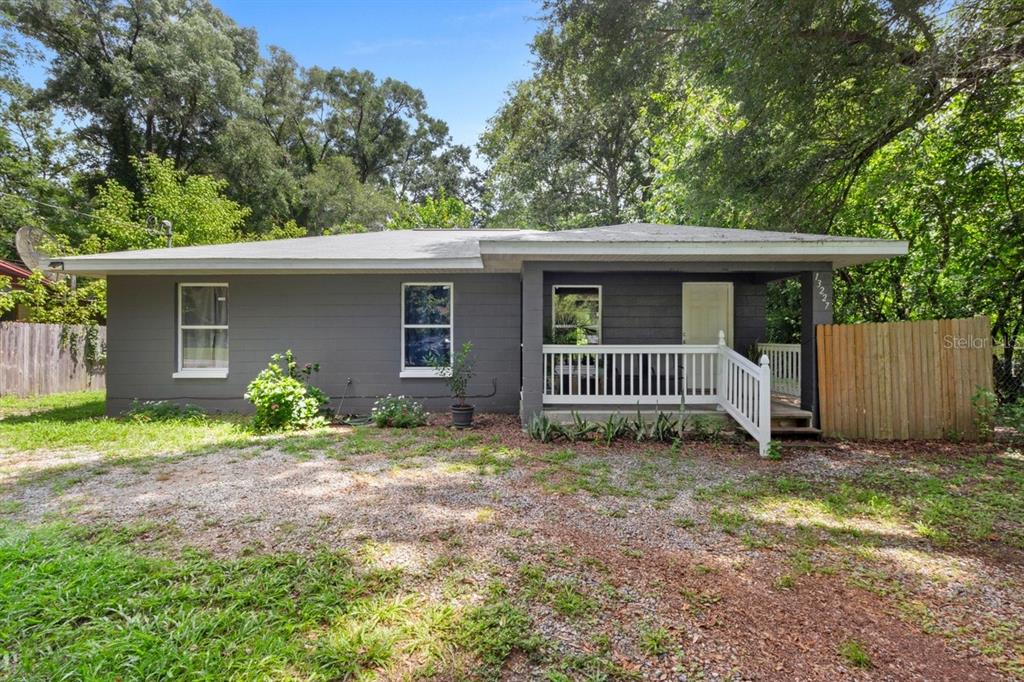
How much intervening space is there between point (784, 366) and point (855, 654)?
678 cm

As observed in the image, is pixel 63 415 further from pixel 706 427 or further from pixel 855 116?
pixel 855 116

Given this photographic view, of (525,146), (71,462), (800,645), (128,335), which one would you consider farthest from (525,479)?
(525,146)

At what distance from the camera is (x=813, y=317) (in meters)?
6.40

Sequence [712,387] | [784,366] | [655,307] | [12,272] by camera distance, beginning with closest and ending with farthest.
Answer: [712,387], [784,366], [655,307], [12,272]

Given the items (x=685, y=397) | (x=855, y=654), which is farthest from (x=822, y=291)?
(x=855, y=654)

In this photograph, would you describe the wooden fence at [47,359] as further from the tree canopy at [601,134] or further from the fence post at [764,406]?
the fence post at [764,406]

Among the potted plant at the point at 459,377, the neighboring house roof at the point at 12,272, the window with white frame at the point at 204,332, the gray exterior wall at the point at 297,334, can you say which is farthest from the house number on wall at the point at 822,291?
the neighboring house roof at the point at 12,272

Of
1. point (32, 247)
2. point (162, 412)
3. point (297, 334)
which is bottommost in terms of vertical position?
point (162, 412)

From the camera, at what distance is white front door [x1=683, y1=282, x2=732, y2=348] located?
338 inches

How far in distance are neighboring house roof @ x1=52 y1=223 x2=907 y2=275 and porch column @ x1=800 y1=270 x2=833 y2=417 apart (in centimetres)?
28

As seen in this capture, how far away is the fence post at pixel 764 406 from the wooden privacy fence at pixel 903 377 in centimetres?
142

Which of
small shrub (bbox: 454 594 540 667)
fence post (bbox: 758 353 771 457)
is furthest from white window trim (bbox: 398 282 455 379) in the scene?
small shrub (bbox: 454 594 540 667)

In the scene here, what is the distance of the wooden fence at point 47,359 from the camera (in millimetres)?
9867

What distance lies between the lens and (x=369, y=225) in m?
25.9
